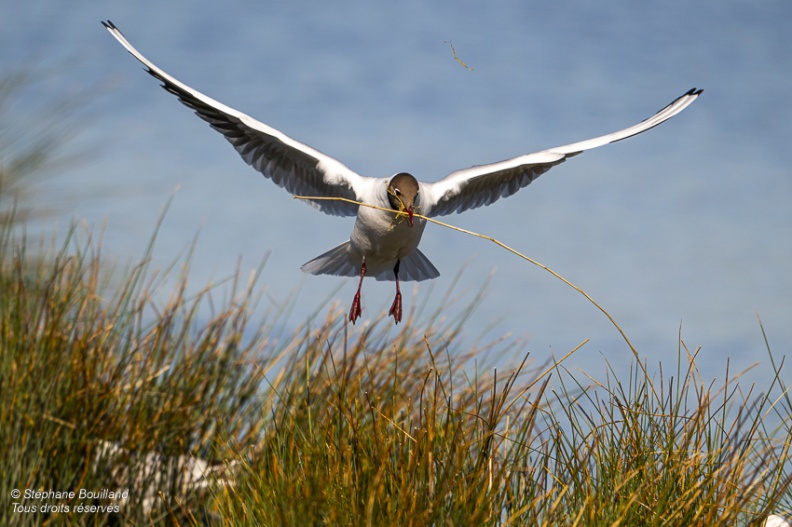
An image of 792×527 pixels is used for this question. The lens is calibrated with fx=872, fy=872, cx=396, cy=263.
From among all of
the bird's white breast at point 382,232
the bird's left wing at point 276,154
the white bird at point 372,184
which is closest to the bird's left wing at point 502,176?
the white bird at point 372,184

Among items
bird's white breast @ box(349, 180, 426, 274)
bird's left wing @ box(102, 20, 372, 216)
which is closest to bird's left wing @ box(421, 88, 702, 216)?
bird's white breast @ box(349, 180, 426, 274)

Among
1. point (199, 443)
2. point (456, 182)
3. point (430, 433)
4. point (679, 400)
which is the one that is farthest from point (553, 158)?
point (199, 443)

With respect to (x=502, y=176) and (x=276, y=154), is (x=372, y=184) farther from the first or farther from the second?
(x=502, y=176)

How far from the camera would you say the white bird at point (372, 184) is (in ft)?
17.3

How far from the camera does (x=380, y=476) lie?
11.3ft

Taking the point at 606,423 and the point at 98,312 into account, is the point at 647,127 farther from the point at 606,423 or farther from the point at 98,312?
the point at 98,312

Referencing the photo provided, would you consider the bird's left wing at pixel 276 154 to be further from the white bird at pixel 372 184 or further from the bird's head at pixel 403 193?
the bird's head at pixel 403 193

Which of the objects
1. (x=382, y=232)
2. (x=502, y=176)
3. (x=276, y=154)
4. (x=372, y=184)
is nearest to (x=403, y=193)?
(x=382, y=232)

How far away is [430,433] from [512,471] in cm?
40

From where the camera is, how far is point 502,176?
6.33 m

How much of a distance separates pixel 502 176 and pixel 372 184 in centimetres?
121

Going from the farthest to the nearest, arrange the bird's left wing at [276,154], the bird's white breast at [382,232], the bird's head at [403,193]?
the bird's left wing at [276,154] < the bird's white breast at [382,232] < the bird's head at [403,193]

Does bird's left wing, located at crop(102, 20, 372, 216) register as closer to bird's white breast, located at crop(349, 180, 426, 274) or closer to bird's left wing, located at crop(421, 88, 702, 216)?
bird's white breast, located at crop(349, 180, 426, 274)

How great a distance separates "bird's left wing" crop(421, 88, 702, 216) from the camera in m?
5.65
